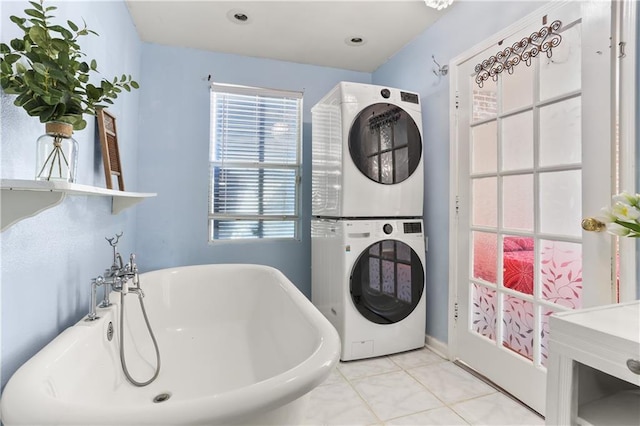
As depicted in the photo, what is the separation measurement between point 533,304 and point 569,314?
30.6 inches

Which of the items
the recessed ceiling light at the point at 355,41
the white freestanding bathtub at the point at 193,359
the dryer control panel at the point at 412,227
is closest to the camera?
the white freestanding bathtub at the point at 193,359

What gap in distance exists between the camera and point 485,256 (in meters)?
2.00

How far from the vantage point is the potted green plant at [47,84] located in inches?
34.7

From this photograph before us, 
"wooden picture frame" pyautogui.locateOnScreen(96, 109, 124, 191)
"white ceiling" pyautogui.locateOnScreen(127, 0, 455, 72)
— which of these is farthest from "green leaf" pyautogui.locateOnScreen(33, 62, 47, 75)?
"white ceiling" pyautogui.locateOnScreen(127, 0, 455, 72)

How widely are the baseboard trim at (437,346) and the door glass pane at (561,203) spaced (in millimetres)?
1112

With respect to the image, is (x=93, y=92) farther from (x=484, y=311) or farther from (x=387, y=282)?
(x=484, y=311)

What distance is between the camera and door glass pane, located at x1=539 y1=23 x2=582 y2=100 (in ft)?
4.90

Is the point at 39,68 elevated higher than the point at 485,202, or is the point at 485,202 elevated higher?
the point at 39,68

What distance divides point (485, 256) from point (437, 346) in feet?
2.65

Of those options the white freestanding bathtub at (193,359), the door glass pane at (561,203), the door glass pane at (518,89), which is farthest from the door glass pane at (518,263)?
the white freestanding bathtub at (193,359)

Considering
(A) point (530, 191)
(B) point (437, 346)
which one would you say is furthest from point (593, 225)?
(B) point (437, 346)

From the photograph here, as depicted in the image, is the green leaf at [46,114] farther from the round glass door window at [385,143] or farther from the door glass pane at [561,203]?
the door glass pane at [561,203]

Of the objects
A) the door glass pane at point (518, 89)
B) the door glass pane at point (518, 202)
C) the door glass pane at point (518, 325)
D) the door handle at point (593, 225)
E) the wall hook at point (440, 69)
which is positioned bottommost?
the door glass pane at point (518, 325)

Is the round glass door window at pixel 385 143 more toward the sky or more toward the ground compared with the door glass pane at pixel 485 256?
more toward the sky
